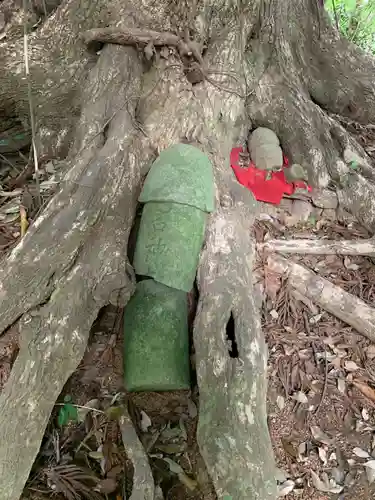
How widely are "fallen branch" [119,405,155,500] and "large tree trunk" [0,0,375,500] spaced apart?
27 cm

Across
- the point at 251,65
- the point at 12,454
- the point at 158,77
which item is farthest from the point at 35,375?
the point at 251,65

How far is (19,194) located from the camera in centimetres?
290

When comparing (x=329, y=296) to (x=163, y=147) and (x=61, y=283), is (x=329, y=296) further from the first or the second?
(x=61, y=283)

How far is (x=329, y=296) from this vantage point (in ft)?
9.07

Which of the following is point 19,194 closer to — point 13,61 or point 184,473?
point 13,61

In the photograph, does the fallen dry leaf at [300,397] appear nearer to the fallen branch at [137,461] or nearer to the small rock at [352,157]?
the fallen branch at [137,461]

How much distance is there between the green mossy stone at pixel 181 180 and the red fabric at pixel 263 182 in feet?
1.88

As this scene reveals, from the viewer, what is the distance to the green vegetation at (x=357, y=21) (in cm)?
559

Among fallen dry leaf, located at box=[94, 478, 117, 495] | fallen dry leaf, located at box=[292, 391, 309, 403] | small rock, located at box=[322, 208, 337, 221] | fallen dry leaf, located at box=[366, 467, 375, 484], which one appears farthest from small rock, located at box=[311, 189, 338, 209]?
fallen dry leaf, located at box=[94, 478, 117, 495]

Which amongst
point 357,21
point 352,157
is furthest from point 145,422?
point 357,21

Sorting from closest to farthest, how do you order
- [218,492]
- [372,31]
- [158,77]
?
[218,492] < [158,77] < [372,31]

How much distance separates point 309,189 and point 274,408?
1.41 meters

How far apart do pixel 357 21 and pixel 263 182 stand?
3.43m

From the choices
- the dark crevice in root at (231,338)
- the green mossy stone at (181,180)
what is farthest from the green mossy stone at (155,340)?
the green mossy stone at (181,180)
